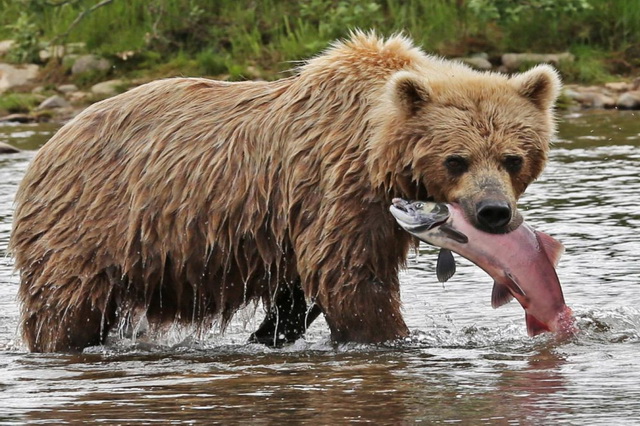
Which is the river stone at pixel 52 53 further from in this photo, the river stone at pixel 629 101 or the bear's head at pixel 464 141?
the bear's head at pixel 464 141

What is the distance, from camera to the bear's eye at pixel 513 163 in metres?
5.76

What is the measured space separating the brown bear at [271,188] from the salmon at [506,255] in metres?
0.09

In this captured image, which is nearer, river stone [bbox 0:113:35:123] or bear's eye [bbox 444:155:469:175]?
bear's eye [bbox 444:155:469:175]

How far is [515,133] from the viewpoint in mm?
5816

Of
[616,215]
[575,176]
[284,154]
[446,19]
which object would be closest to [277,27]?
[446,19]

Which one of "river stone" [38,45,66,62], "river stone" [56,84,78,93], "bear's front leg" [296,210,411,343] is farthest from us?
"river stone" [38,45,66,62]

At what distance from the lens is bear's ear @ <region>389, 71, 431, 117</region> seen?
19.0ft

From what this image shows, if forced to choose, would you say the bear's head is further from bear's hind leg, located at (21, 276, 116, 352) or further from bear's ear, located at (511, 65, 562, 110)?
bear's hind leg, located at (21, 276, 116, 352)

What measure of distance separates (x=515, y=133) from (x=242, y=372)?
4.99 ft

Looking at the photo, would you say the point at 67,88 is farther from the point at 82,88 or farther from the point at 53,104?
the point at 53,104

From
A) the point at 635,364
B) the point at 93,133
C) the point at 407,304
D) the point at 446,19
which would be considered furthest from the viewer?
the point at 446,19

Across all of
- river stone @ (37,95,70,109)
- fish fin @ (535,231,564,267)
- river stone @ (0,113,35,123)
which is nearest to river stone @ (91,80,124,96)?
river stone @ (37,95,70,109)

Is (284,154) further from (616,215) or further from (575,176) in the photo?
(575,176)

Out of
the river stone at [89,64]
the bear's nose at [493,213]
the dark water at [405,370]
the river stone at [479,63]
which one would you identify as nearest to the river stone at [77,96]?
the river stone at [89,64]
